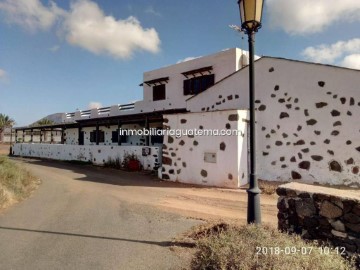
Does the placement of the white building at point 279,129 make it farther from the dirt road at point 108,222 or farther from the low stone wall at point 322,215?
the low stone wall at point 322,215

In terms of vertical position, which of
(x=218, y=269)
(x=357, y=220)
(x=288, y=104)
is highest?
(x=288, y=104)

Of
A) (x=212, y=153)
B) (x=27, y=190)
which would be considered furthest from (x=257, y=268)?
(x=27, y=190)

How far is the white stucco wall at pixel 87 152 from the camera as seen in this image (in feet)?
52.3

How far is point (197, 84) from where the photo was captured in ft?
64.7

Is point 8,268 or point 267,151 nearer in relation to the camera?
point 8,268

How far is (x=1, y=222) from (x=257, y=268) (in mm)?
6138

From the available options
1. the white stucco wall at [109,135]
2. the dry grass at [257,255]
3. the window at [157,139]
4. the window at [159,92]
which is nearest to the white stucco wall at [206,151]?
the dry grass at [257,255]

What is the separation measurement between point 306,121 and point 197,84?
389 inches

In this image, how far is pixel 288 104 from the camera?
11.5 metres

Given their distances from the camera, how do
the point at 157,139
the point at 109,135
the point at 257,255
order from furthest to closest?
the point at 109,135, the point at 157,139, the point at 257,255

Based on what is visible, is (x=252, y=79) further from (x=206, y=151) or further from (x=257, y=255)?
(x=206, y=151)

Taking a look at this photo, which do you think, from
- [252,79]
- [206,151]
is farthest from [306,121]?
[252,79]

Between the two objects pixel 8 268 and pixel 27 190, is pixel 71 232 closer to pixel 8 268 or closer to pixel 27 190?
pixel 8 268

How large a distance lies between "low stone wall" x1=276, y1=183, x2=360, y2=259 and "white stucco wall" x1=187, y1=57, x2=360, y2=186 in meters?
6.52
